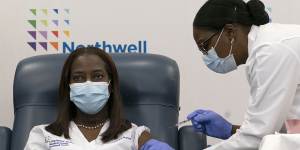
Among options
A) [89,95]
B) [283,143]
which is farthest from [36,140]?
[283,143]

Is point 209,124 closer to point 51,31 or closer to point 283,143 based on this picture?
point 283,143

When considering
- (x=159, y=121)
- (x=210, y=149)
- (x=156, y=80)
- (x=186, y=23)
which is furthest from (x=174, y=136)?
(x=186, y=23)

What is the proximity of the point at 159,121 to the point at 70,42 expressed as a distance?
787 mm

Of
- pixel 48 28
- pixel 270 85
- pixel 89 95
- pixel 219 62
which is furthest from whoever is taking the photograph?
pixel 48 28

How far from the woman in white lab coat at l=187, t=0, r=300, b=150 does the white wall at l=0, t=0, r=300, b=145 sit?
90 cm

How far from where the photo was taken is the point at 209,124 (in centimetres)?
207

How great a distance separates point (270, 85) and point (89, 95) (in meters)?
0.80

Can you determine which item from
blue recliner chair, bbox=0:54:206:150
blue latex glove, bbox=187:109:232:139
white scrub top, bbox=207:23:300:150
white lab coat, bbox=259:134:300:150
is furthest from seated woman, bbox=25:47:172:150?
white lab coat, bbox=259:134:300:150

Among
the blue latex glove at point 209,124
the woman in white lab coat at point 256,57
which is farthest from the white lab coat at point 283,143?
the blue latex glove at point 209,124

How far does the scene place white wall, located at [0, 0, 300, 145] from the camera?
2.72 metres

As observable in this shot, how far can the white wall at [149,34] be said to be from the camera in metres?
2.72

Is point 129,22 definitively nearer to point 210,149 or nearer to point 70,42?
point 70,42

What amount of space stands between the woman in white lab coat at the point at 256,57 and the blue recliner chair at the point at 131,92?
44 cm

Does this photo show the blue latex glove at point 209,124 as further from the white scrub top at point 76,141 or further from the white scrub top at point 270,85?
the white scrub top at point 270,85
